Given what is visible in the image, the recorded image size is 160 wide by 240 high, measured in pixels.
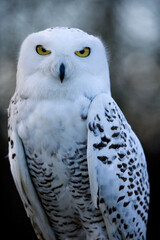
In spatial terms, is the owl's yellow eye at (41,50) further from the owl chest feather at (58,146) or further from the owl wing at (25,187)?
the owl wing at (25,187)

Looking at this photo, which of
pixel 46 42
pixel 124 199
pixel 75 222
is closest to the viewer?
pixel 46 42

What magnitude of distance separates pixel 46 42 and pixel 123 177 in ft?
2.85

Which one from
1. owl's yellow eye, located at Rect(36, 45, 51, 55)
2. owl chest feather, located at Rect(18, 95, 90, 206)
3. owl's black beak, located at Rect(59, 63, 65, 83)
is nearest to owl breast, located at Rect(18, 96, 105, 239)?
owl chest feather, located at Rect(18, 95, 90, 206)

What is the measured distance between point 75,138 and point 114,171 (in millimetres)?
287

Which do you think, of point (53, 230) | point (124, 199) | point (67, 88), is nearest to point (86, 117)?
point (67, 88)

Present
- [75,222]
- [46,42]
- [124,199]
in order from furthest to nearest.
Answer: [75,222] < [124,199] < [46,42]

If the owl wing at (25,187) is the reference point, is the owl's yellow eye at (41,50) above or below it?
above

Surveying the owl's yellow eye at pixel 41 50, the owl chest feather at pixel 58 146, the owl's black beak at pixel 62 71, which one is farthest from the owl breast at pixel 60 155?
the owl's yellow eye at pixel 41 50

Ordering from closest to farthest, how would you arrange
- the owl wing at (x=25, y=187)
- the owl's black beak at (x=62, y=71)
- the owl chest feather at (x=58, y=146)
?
the owl's black beak at (x=62, y=71) < the owl chest feather at (x=58, y=146) < the owl wing at (x=25, y=187)

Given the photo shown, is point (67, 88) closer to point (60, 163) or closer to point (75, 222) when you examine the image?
point (60, 163)

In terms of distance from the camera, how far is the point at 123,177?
6.53 feet

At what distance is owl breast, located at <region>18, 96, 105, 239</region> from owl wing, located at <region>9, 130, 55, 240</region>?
38 mm

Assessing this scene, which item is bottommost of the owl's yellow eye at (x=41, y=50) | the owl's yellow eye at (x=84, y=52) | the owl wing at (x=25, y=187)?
the owl wing at (x=25, y=187)

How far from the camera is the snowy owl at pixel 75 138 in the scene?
6.26ft
